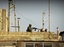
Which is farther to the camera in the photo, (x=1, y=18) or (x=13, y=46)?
(x=1, y=18)

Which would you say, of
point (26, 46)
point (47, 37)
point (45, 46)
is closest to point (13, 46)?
point (26, 46)

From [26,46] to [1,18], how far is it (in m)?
10.7

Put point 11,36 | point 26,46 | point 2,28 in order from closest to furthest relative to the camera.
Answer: point 26,46 < point 11,36 < point 2,28

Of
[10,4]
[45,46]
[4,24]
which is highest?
[10,4]

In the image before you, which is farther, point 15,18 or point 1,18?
point 15,18

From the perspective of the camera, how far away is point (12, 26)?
29.3 metres

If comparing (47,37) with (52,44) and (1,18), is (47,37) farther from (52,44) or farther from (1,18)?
(1,18)

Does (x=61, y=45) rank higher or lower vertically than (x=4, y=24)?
lower

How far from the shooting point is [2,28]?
26000 millimetres

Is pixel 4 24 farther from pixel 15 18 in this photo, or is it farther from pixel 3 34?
pixel 3 34

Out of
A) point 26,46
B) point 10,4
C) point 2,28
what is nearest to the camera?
point 26,46

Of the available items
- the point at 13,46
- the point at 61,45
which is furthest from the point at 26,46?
the point at 61,45

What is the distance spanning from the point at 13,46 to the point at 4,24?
1037 centimetres

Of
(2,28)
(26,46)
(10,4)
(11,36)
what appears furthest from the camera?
(10,4)
